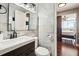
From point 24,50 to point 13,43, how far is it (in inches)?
10.2

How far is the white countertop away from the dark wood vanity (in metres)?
0.06

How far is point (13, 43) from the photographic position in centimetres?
145

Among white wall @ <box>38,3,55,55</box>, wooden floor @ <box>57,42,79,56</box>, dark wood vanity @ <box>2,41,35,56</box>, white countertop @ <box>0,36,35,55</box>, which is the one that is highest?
white wall @ <box>38,3,55,55</box>

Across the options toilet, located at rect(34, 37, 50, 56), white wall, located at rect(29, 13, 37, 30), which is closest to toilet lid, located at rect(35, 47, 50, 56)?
toilet, located at rect(34, 37, 50, 56)

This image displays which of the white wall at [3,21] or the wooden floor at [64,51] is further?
the wooden floor at [64,51]

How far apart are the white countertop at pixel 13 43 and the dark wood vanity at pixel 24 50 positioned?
59mm

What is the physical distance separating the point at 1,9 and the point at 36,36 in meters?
0.85

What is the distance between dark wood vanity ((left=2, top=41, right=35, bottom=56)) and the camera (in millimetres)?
1374

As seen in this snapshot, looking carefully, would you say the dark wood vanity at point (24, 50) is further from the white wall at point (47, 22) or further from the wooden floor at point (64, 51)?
the wooden floor at point (64, 51)

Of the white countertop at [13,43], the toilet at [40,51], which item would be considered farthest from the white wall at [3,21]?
the toilet at [40,51]

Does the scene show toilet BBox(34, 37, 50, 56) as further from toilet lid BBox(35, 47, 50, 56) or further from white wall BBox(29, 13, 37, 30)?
white wall BBox(29, 13, 37, 30)

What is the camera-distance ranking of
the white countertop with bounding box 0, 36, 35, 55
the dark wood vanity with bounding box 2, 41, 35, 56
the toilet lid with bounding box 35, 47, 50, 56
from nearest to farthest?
the white countertop with bounding box 0, 36, 35, 55
the dark wood vanity with bounding box 2, 41, 35, 56
the toilet lid with bounding box 35, 47, 50, 56

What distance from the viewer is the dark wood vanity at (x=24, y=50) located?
4.51 feet

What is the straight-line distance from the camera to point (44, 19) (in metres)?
1.73
